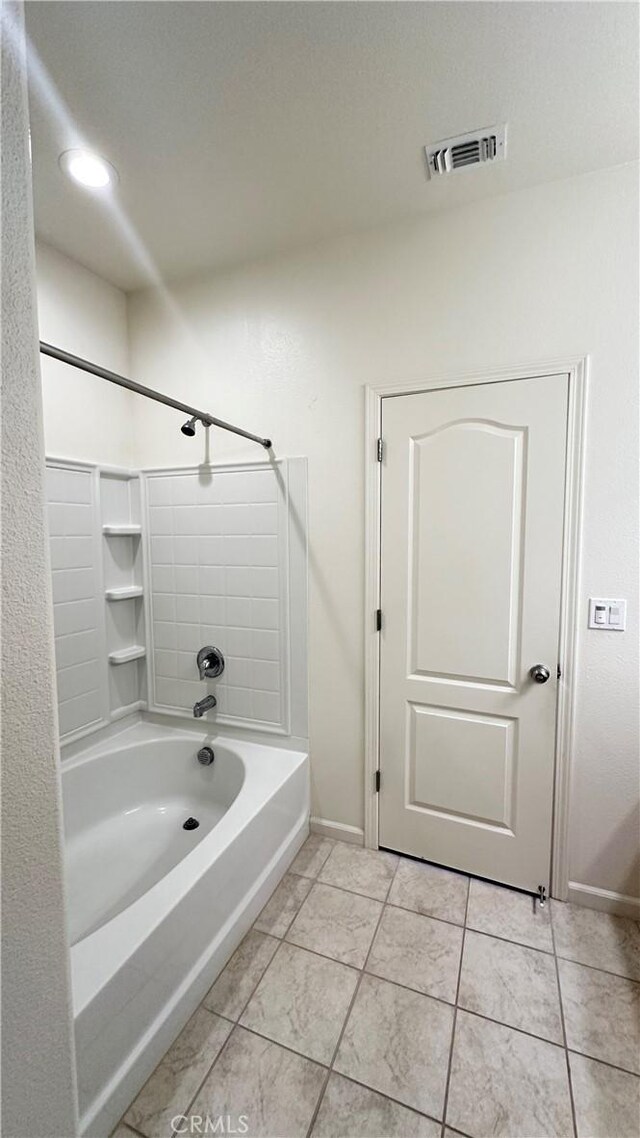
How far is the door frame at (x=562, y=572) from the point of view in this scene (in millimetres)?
1564

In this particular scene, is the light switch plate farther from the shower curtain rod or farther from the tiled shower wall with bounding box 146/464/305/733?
the shower curtain rod

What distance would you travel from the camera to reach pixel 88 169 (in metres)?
1.52

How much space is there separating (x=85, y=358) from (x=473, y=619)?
2124mm

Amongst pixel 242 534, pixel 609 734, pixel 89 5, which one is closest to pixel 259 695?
pixel 242 534

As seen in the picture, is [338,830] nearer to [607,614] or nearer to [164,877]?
[164,877]

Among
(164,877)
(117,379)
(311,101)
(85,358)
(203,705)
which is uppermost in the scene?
(311,101)

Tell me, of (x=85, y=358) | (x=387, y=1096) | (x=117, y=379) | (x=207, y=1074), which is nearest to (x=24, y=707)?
(x=117, y=379)

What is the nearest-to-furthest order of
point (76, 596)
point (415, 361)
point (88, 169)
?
1. point (88, 169)
2. point (415, 361)
3. point (76, 596)

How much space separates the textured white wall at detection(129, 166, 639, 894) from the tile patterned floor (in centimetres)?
35

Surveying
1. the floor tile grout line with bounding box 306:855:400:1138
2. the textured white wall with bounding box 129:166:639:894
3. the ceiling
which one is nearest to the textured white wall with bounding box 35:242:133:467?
the textured white wall with bounding box 129:166:639:894

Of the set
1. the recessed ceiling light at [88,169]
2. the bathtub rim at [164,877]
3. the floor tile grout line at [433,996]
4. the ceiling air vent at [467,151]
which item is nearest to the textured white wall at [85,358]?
the recessed ceiling light at [88,169]

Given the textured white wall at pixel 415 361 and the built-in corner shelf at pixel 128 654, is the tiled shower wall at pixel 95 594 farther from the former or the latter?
the textured white wall at pixel 415 361

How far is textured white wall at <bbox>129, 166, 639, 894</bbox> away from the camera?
1.53 m

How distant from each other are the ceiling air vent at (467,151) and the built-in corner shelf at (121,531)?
6.38 ft
